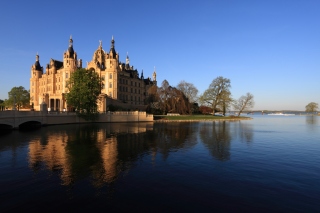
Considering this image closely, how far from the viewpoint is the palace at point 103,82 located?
8025cm

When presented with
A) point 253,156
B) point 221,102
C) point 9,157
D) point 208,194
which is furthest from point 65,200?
point 221,102

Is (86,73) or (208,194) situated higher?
(86,73)

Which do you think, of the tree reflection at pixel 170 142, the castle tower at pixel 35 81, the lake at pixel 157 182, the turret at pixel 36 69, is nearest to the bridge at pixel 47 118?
the lake at pixel 157 182

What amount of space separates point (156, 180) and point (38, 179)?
7.07m

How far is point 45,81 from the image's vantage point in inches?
3989

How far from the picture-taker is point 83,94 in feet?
188

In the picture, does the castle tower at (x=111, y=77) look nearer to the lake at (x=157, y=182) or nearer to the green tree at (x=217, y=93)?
the green tree at (x=217, y=93)

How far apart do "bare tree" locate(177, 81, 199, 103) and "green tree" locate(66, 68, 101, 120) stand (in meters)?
43.7

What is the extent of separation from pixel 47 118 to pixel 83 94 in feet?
36.0

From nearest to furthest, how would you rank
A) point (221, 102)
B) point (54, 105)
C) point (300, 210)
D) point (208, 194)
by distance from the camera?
point (300, 210), point (208, 194), point (54, 105), point (221, 102)

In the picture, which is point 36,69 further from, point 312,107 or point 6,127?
point 312,107

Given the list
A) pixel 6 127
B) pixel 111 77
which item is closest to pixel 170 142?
pixel 6 127

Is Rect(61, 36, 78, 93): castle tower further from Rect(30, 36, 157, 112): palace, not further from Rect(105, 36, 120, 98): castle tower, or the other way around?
Rect(105, 36, 120, 98): castle tower

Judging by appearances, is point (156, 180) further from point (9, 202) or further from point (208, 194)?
point (9, 202)
